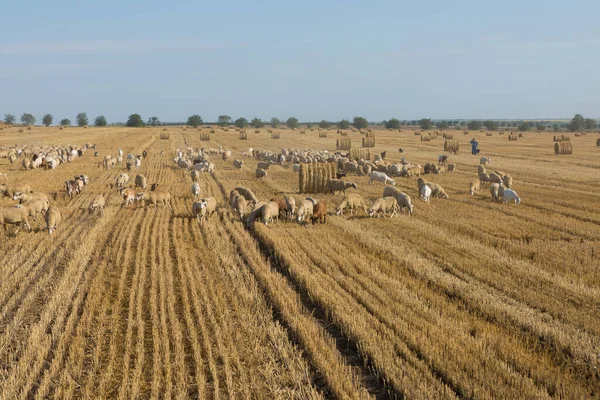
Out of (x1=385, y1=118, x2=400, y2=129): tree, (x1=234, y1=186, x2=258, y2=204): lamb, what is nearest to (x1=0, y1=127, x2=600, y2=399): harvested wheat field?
(x1=234, y1=186, x2=258, y2=204): lamb

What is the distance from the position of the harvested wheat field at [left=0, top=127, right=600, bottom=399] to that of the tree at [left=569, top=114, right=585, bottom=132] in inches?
4157

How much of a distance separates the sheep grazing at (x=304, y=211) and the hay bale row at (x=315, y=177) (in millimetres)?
5146

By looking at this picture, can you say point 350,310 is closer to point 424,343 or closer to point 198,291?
point 424,343

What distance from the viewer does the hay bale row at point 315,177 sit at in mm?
→ 21672

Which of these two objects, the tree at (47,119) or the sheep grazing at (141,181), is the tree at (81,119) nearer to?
the tree at (47,119)

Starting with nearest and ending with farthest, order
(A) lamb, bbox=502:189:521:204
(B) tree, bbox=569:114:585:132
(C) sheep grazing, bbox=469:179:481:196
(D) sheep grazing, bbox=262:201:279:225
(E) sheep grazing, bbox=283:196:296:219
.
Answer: (D) sheep grazing, bbox=262:201:279:225
(E) sheep grazing, bbox=283:196:296:219
(A) lamb, bbox=502:189:521:204
(C) sheep grazing, bbox=469:179:481:196
(B) tree, bbox=569:114:585:132

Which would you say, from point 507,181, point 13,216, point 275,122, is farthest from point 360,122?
point 13,216

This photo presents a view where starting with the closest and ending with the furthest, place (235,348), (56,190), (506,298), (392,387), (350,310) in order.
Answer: (392,387) < (235,348) < (350,310) < (506,298) < (56,190)

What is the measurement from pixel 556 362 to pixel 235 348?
183 inches

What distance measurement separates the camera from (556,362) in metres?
6.97

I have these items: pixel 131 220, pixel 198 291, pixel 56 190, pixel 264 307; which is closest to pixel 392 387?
pixel 264 307

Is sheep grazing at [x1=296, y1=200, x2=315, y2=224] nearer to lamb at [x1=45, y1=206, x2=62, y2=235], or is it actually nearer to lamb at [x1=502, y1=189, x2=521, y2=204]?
lamb at [x1=45, y1=206, x2=62, y2=235]

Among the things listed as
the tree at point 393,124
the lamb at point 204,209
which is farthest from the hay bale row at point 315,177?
the tree at point 393,124

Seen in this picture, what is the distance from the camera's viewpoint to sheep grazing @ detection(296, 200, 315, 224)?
1614 cm
